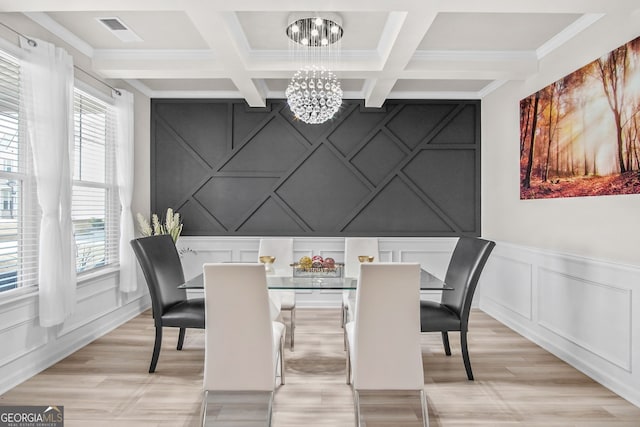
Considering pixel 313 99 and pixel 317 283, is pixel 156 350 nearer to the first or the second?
pixel 317 283

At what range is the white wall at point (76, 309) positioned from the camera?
2.70 m

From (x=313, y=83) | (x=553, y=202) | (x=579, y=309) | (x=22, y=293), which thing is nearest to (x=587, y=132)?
(x=553, y=202)

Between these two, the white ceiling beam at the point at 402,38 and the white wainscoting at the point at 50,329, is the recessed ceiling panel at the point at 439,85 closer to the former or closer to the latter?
the white ceiling beam at the point at 402,38

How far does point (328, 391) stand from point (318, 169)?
2.87 metres

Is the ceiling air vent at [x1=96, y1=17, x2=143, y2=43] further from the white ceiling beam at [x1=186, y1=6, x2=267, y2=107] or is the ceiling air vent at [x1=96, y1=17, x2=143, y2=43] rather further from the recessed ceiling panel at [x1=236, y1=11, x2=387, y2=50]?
the recessed ceiling panel at [x1=236, y1=11, x2=387, y2=50]

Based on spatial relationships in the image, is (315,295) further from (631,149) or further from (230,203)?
(631,149)

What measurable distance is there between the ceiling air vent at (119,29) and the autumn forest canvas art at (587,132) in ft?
11.5

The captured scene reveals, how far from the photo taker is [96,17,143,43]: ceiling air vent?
10.1ft

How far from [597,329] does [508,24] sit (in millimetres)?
2324

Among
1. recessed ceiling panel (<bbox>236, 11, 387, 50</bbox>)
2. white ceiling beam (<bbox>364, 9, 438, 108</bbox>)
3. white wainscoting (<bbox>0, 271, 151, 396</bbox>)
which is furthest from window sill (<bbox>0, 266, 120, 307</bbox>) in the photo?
white ceiling beam (<bbox>364, 9, 438, 108</bbox>)

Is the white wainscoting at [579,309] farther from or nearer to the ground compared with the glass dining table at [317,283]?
nearer to the ground

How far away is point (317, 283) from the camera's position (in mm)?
2672

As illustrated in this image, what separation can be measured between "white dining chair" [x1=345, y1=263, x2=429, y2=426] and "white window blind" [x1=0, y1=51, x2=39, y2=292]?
7.86ft

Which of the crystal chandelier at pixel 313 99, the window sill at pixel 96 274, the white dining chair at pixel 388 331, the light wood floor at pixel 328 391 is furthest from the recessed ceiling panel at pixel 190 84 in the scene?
the white dining chair at pixel 388 331
